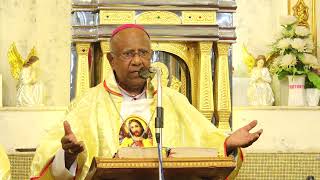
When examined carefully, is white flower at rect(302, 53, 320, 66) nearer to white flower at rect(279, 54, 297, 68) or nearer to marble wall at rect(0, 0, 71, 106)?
white flower at rect(279, 54, 297, 68)

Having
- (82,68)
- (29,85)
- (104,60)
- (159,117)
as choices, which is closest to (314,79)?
(104,60)

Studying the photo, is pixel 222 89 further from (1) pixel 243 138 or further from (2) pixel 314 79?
(1) pixel 243 138

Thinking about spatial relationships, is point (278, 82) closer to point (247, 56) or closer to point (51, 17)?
point (247, 56)

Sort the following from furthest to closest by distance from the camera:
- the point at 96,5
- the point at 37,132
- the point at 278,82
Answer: the point at 278,82, the point at 37,132, the point at 96,5

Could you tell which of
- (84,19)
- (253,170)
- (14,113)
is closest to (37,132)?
(14,113)

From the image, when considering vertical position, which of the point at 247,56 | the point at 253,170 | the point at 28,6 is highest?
the point at 28,6

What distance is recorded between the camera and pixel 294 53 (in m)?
8.14

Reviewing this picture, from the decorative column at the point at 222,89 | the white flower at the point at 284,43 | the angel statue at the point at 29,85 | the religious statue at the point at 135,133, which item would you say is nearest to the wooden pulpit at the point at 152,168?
the religious statue at the point at 135,133

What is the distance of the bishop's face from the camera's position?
5320 mm

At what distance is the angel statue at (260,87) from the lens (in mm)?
8320

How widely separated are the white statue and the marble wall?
202 cm

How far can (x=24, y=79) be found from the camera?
26.6 ft

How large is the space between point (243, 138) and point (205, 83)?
8.68 feet

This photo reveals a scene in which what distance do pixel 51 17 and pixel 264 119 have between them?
2627 millimetres
